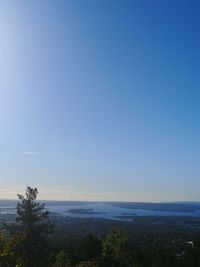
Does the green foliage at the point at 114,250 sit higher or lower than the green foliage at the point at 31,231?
lower

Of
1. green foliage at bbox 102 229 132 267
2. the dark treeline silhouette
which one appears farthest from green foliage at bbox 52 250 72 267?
green foliage at bbox 102 229 132 267

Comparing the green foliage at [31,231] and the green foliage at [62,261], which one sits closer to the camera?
the green foliage at [31,231]

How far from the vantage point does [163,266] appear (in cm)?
6406

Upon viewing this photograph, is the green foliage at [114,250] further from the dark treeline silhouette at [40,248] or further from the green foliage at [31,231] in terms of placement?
the green foliage at [31,231]

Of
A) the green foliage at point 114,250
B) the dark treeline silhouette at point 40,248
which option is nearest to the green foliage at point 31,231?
the dark treeline silhouette at point 40,248

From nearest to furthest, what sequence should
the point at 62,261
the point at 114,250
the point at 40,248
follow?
the point at 40,248 < the point at 62,261 < the point at 114,250

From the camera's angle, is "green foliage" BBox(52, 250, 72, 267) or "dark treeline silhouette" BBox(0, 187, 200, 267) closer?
"dark treeline silhouette" BBox(0, 187, 200, 267)

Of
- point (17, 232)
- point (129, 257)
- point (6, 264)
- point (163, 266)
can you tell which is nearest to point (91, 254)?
point (129, 257)

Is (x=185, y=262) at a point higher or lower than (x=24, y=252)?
lower

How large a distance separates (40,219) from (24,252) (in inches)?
221

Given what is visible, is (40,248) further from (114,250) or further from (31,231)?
(114,250)

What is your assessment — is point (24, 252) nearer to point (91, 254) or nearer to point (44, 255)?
point (44, 255)

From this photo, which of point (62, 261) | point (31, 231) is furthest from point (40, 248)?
point (62, 261)

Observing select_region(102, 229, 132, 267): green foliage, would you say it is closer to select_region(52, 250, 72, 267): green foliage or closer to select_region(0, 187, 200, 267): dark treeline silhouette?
select_region(0, 187, 200, 267): dark treeline silhouette
